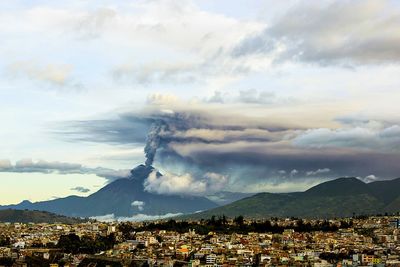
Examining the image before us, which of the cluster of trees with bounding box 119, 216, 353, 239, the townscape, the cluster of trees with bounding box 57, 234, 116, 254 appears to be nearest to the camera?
the townscape

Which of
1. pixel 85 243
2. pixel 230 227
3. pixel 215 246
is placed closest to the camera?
pixel 215 246

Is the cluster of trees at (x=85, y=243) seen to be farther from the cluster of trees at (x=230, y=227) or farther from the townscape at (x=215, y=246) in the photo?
the cluster of trees at (x=230, y=227)

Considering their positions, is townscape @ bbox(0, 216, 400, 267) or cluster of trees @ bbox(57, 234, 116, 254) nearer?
townscape @ bbox(0, 216, 400, 267)

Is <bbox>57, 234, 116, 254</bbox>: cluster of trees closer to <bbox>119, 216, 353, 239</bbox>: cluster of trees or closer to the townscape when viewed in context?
the townscape

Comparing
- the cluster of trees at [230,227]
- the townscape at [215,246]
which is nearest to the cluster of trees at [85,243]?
the townscape at [215,246]

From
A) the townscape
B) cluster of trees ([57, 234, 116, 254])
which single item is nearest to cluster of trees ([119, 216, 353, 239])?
the townscape

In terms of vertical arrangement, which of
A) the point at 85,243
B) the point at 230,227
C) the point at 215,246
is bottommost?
the point at 215,246

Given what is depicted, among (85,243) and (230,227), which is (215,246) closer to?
(85,243)

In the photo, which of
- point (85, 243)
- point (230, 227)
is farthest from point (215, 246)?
point (230, 227)

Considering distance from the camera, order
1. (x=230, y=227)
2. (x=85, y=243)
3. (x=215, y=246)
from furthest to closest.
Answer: (x=230, y=227) → (x=85, y=243) → (x=215, y=246)
